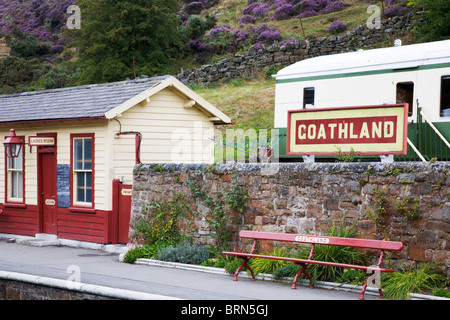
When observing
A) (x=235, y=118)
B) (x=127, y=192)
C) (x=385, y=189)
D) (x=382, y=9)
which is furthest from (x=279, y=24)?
(x=385, y=189)

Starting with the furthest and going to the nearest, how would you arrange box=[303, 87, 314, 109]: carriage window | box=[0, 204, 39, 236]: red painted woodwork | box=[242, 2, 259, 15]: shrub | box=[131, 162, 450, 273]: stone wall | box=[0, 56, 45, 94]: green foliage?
1. box=[242, 2, 259, 15]: shrub
2. box=[0, 56, 45, 94]: green foliage
3. box=[0, 204, 39, 236]: red painted woodwork
4. box=[303, 87, 314, 109]: carriage window
5. box=[131, 162, 450, 273]: stone wall

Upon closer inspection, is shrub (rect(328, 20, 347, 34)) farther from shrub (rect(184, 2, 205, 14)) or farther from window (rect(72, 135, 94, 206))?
window (rect(72, 135, 94, 206))

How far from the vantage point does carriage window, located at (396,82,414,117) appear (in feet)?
42.3

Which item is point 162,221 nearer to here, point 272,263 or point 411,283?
point 272,263

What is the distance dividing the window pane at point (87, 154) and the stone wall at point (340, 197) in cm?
267

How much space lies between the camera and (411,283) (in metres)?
7.80

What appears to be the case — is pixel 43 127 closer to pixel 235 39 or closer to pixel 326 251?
pixel 326 251

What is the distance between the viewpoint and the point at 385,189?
28.1 feet

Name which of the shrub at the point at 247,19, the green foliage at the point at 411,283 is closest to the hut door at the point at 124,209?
the green foliage at the point at 411,283

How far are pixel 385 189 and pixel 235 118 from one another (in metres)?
14.7

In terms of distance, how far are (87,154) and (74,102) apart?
1633mm

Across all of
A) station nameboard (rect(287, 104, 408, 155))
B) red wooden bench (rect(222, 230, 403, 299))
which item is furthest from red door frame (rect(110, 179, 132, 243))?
station nameboard (rect(287, 104, 408, 155))

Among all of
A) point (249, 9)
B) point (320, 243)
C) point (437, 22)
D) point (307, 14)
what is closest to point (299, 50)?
point (437, 22)

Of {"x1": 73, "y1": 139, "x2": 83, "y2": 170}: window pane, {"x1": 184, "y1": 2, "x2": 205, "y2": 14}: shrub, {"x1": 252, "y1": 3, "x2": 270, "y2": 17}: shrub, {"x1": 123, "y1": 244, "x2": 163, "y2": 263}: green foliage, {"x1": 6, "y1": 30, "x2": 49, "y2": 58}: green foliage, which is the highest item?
{"x1": 184, "y1": 2, "x2": 205, "y2": 14}: shrub
